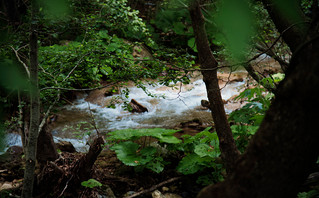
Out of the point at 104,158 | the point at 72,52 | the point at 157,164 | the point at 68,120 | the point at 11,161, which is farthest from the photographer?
the point at 68,120

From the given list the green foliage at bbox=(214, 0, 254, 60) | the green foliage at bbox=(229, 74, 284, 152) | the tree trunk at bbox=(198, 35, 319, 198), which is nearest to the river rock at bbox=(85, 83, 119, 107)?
the green foliage at bbox=(229, 74, 284, 152)

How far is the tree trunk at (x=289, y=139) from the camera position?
0.81 meters

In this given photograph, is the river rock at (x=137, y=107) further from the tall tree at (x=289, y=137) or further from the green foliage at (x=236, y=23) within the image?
the green foliage at (x=236, y=23)

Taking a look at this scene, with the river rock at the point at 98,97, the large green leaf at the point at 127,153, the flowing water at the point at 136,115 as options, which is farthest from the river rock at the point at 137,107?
the large green leaf at the point at 127,153

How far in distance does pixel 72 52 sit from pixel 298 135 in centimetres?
245

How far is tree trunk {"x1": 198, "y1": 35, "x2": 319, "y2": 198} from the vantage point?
81cm

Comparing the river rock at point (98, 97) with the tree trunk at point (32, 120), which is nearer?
the tree trunk at point (32, 120)

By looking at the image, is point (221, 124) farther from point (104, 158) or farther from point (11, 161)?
point (11, 161)

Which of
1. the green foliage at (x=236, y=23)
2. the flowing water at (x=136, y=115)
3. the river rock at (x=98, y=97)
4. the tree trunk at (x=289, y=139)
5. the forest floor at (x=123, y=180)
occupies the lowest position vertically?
the forest floor at (x=123, y=180)

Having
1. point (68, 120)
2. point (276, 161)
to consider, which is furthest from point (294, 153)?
point (68, 120)

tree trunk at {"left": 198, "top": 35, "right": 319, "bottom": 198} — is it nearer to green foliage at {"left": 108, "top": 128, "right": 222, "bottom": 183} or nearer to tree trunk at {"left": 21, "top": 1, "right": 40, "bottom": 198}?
tree trunk at {"left": 21, "top": 1, "right": 40, "bottom": 198}

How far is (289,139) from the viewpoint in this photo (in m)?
0.87

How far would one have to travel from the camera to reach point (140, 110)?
7.76m

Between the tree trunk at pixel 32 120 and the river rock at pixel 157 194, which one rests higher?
the tree trunk at pixel 32 120
